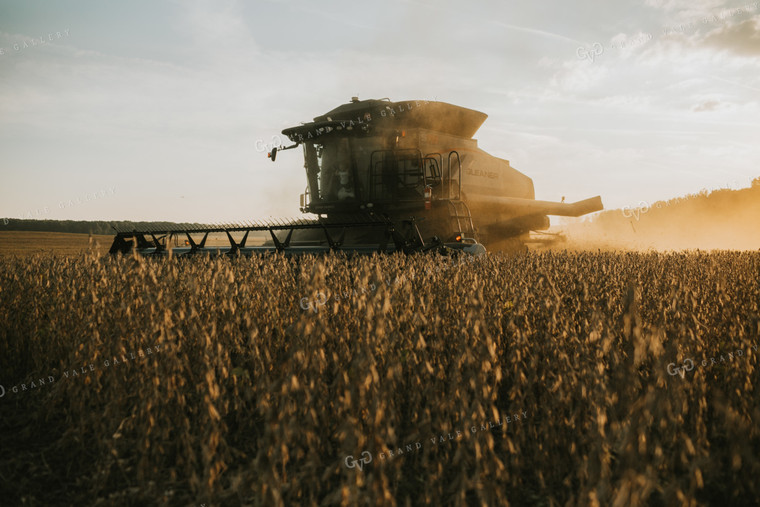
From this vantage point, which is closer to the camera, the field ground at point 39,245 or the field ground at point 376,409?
the field ground at point 376,409

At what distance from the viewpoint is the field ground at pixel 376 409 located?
1.46m

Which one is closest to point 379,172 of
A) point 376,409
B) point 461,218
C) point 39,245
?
point 461,218

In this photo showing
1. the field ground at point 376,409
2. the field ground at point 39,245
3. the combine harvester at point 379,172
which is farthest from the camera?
the field ground at point 39,245

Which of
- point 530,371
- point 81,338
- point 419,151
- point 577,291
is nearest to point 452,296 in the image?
point 577,291

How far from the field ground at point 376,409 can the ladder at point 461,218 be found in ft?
19.8

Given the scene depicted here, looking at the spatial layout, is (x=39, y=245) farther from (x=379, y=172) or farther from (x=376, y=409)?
(x=376, y=409)

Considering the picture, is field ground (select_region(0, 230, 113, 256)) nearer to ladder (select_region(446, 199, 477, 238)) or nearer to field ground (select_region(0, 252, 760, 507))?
ladder (select_region(446, 199, 477, 238))

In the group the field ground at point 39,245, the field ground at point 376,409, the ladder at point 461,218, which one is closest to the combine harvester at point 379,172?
the ladder at point 461,218

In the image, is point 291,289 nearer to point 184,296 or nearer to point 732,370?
point 184,296

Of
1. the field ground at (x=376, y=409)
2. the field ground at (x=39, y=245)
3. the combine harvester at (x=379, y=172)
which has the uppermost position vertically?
the combine harvester at (x=379, y=172)

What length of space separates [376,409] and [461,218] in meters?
8.58

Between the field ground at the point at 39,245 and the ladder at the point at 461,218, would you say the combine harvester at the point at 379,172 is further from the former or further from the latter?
the field ground at the point at 39,245

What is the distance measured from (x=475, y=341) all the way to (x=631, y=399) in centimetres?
66

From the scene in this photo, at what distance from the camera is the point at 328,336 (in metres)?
3.04
